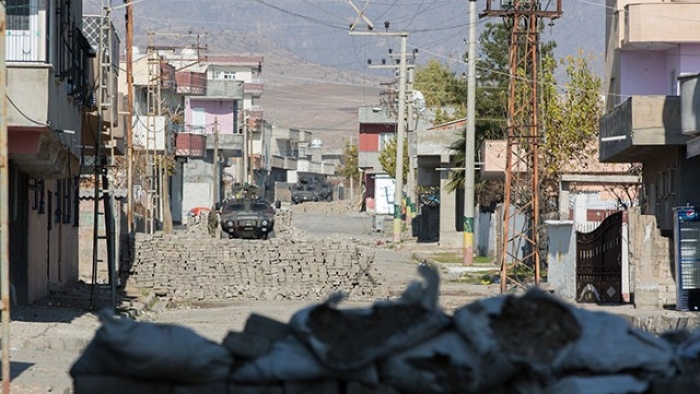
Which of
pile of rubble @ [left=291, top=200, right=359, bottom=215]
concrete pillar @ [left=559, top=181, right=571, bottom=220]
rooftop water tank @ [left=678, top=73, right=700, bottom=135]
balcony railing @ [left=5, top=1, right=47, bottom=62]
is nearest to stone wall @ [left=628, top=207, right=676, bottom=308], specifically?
rooftop water tank @ [left=678, top=73, right=700, bottom=135]

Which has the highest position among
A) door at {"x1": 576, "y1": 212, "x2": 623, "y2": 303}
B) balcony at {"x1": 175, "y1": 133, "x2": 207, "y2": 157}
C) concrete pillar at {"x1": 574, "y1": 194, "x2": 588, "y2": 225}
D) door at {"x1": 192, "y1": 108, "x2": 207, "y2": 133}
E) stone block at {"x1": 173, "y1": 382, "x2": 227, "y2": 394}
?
door at {"x1": 192, "y1": 108, "x2": 207, "y2": 133}

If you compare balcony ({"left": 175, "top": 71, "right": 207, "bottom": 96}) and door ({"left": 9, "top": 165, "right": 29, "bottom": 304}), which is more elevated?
balcony ({"left": 175, "top": 71, "right": 207, "bottom": 96})

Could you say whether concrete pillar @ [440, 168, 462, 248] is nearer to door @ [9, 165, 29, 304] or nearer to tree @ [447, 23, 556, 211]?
tree @ [447, 23, 556, 211]

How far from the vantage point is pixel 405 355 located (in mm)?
6645

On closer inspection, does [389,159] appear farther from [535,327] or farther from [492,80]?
[535,327]

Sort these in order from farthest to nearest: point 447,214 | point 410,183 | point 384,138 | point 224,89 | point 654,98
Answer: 1. point 384,138
2. point 224,89
3. point 410,183
4. point 447,214
5. point 654,98

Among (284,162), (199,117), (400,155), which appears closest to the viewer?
(400,155)

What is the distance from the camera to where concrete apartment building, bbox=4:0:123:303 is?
19.9 meters

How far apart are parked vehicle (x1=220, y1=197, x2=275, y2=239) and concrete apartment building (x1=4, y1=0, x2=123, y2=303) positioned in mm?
16081

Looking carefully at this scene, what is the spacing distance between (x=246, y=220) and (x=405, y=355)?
47.6 m

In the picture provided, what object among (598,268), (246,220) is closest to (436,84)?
(246,220)

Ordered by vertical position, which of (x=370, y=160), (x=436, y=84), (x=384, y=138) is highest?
(x=436, y=84)

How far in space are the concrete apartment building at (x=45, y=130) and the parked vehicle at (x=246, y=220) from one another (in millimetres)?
16081

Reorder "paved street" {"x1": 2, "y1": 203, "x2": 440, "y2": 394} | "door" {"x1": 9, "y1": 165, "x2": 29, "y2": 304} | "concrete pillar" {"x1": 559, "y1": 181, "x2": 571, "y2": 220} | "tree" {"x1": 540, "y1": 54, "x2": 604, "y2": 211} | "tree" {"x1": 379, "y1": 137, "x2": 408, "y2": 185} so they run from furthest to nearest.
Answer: "tree" {"x1": 379, "y1": 137, "x2": 408, "y2": 185}, "tree" {"x1": 540, "y1": 54, "x2": 604, "y2": 211}, "concrete pillar" {"x1": 559, "y1": 181, "x2": 571, "y2": 220}, "door" {"x1": 9, "y1": 165, "x2": 29, "y2": 304}, "paved street" {"x1": 2, "y1": 203, "x2": 440, "y2": 394}
